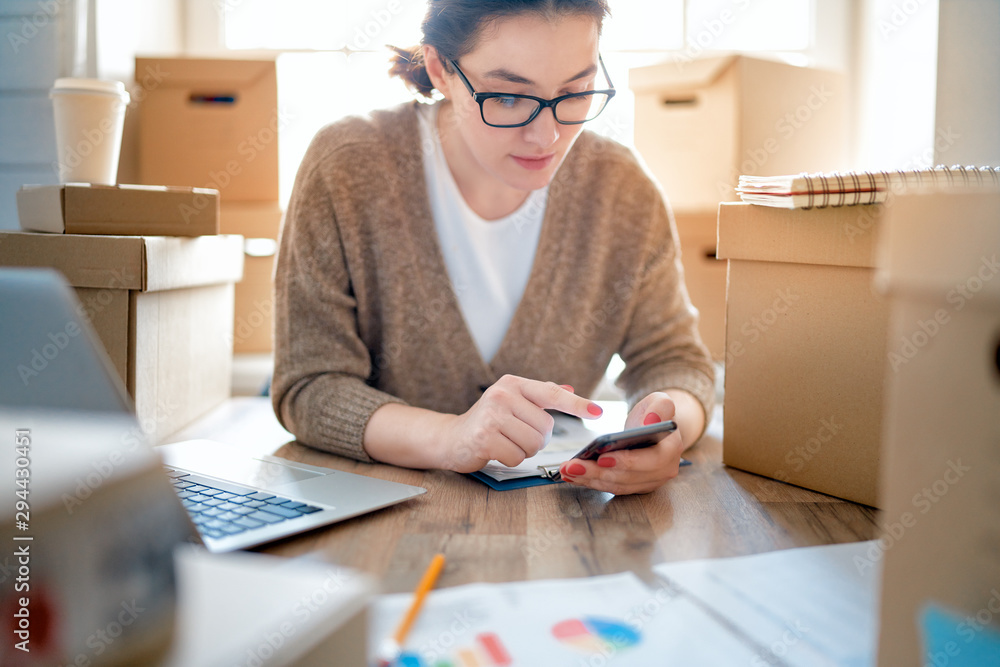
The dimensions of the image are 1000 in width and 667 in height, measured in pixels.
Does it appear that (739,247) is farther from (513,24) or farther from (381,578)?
(381,578)

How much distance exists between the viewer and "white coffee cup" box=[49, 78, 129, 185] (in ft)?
3.93

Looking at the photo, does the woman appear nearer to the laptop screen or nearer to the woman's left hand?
the woman's left hand

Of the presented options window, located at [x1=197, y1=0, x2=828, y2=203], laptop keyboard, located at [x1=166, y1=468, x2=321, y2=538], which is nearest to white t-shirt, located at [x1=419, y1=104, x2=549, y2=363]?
laptop keyboard, located at [x1=166, y1=468, x2=321, y2=538]

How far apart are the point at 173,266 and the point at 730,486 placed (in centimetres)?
79

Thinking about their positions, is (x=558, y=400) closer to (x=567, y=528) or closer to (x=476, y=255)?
(x=567, y=528)

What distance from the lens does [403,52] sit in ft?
4.14

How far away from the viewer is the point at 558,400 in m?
0.81

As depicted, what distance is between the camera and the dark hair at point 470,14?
983 mm

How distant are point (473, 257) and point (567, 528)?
613 millimetres

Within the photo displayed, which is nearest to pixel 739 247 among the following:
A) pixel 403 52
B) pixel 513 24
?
pixel 513 24

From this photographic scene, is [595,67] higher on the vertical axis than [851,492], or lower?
higher

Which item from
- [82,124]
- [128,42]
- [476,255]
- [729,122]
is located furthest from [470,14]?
[128,42]

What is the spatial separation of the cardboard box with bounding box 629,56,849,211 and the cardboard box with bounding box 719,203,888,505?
87cm

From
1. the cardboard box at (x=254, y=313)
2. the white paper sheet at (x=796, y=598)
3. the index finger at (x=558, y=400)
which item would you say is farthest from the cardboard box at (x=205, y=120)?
the white paper sheet at (x=796, y=598)
